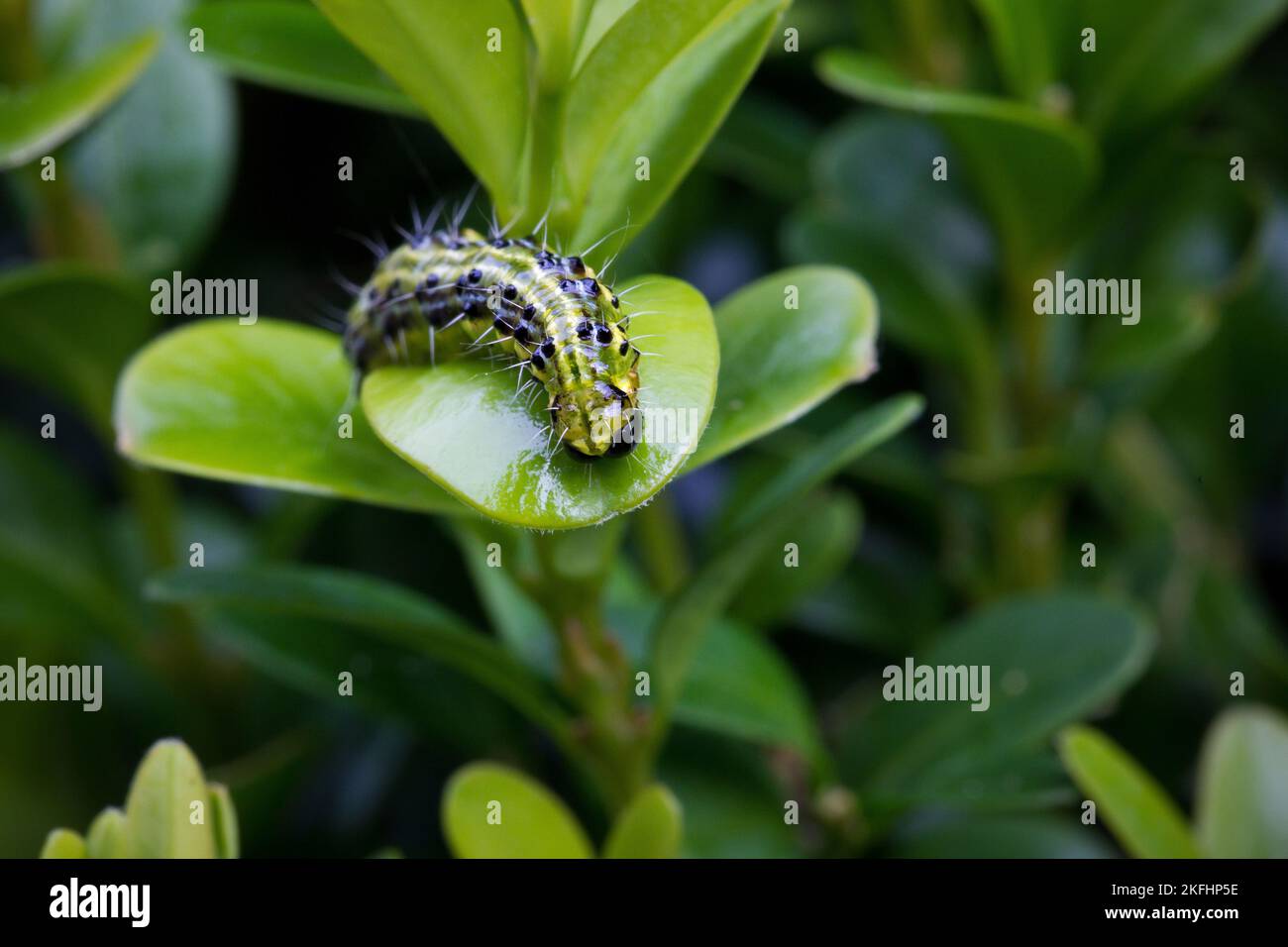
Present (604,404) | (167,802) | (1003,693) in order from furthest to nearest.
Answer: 1. (1003,693)
2. (167,802)
3. (604,404)

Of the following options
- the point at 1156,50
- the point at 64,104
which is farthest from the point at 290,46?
the point at 1156,50

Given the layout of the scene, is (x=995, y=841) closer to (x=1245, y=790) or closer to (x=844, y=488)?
(x=1245, y=790)

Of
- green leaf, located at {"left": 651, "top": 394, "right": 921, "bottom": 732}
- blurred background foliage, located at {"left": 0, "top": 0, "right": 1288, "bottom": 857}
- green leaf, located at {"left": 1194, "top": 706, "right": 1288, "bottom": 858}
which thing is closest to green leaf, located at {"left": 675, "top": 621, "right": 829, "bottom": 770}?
blurred background foliage, located at {"left": 0, "top": 0, "right": 1288, "bottom": 857}

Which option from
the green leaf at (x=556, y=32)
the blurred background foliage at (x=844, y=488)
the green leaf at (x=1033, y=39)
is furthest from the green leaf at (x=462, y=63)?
the green leaf at (x=1033, y=39)

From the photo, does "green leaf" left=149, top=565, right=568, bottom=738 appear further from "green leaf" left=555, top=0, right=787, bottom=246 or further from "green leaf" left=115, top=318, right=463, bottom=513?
"green leaf" left=555, top=0, right=787, bottom=246

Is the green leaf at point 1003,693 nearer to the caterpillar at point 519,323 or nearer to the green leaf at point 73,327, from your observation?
the caterpillar at point 519,323

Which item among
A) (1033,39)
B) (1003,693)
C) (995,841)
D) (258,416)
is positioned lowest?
(995,841)
